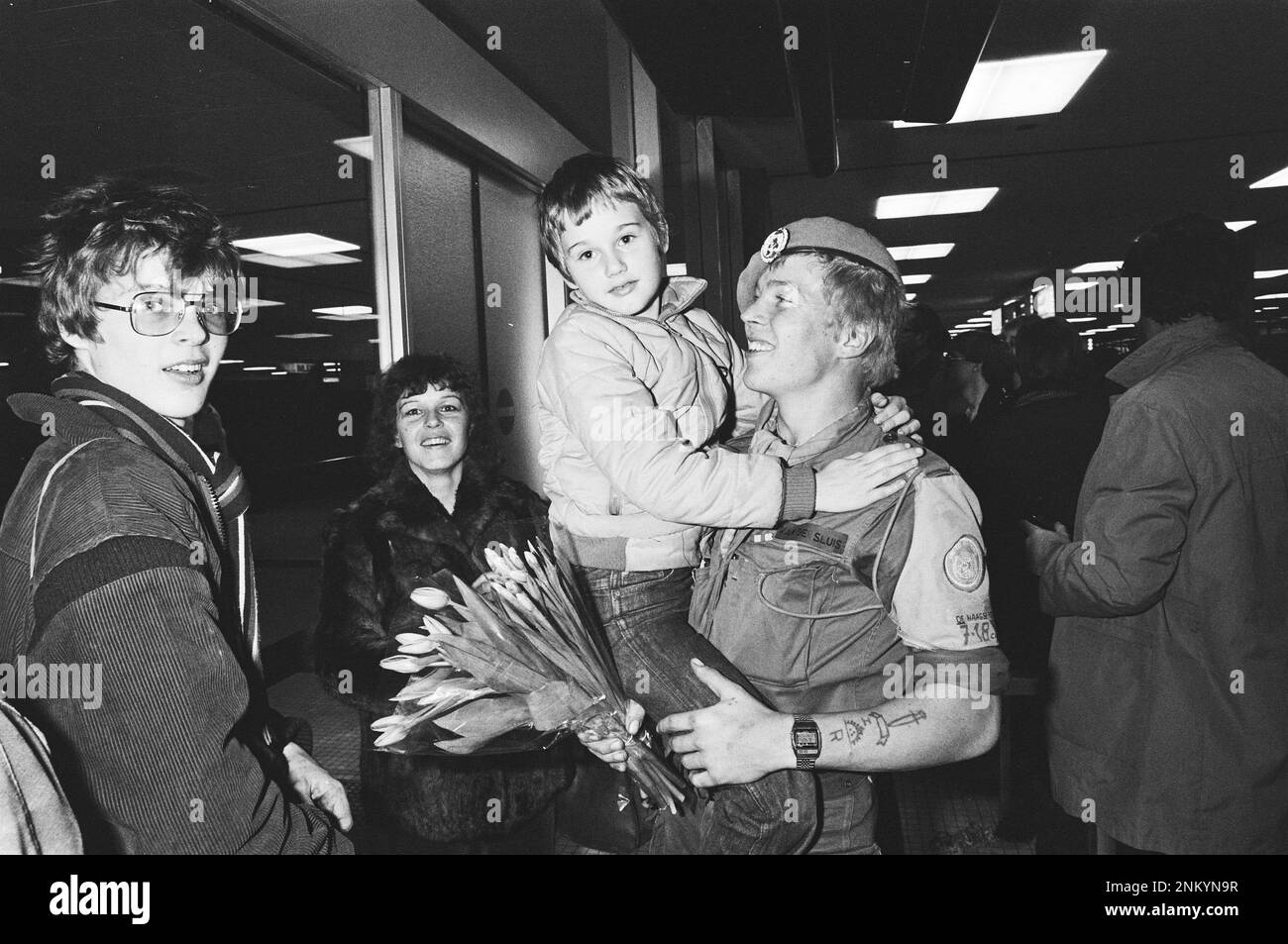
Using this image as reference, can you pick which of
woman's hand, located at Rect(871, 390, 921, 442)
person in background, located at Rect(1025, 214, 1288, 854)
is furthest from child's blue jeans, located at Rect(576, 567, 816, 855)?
person in background, located at Rect(1025, 214, 1288, 854)

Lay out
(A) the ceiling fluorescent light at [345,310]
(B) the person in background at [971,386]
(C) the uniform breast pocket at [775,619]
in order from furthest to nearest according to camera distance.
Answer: (B) the person in background at [971,386]
(A) the ceiling fluorescent light at [345,310]
(C) the uniform breast pocket at [775,619]

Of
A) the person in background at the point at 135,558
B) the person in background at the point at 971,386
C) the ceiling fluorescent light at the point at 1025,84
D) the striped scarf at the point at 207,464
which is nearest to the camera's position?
the person in background at the point at 135,558

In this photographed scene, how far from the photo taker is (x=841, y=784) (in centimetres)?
141

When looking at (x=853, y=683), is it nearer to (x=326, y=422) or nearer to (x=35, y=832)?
(x=35, y=832)

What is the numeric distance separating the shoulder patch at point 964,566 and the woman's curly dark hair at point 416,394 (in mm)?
1427

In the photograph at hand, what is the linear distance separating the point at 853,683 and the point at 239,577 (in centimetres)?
92

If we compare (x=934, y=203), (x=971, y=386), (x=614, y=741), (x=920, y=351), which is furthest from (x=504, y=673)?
(x=934, y=203)

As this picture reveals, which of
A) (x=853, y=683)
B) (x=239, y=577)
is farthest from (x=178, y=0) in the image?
(x=853, y=683)

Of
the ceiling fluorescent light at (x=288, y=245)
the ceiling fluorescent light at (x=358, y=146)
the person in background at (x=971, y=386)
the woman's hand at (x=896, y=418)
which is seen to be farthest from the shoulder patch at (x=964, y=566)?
the person in background at (x=971, y=386)

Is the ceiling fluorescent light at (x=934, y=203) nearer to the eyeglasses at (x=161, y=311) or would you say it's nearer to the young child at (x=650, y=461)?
the young child at (x=650, y=461)

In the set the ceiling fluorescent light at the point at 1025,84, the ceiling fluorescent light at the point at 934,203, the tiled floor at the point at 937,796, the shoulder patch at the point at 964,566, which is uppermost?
the ceiling fluorescent light at the point at 934,203

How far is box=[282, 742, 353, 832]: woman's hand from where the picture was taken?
144cm

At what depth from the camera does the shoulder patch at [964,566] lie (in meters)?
1.24

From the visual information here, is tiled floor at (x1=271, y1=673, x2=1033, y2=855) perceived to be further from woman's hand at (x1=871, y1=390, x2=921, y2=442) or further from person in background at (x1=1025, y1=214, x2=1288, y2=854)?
woman's hand at (x1=871, y1=390, x2=921, y2=442)
